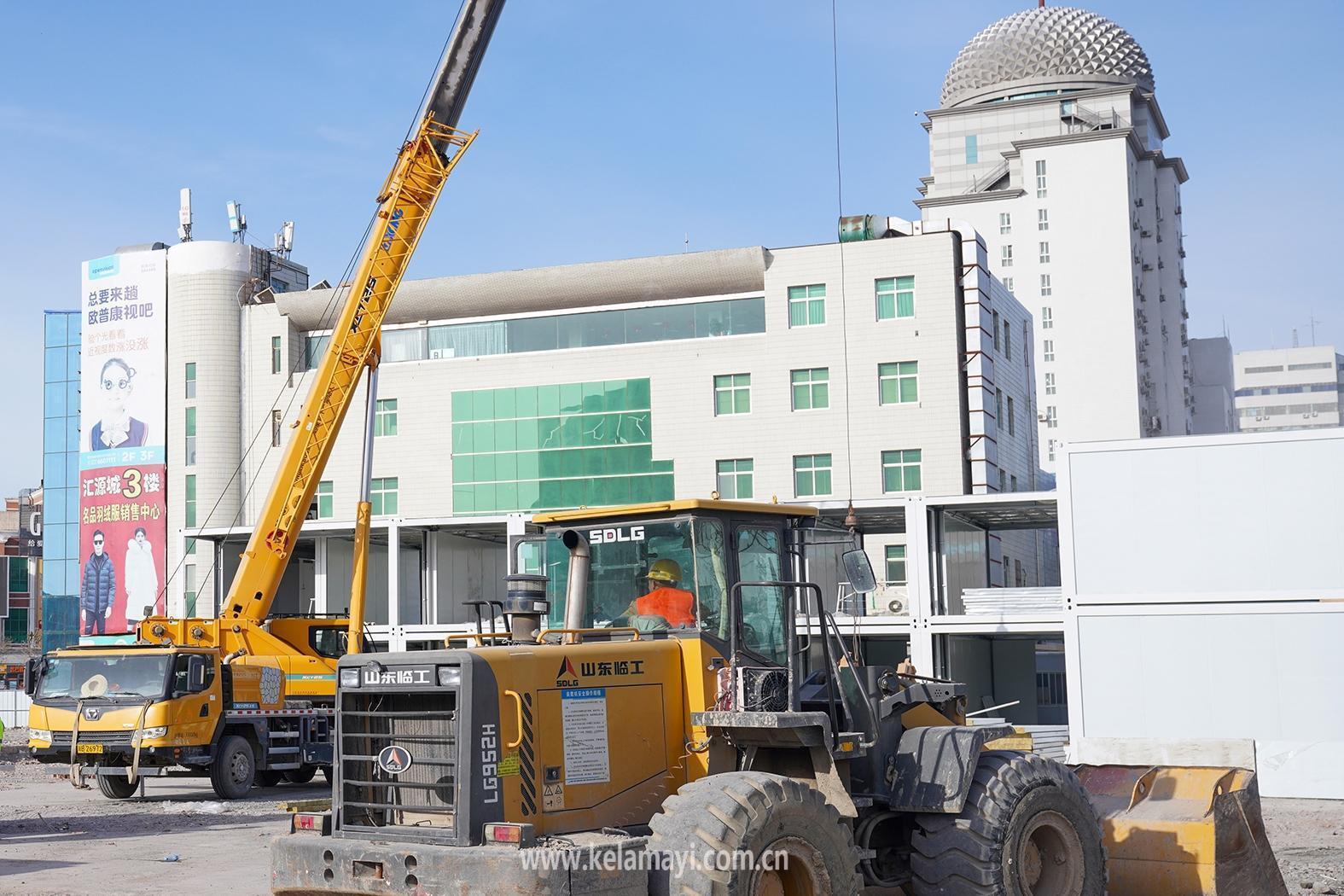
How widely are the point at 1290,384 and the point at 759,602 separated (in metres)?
191

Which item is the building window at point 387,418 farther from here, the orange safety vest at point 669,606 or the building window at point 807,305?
the orange safety vest at point 669,606

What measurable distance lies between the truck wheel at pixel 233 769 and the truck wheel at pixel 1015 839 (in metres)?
16.5

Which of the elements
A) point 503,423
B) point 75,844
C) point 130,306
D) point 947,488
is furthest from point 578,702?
point 130,306

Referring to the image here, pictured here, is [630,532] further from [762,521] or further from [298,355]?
[298,355]

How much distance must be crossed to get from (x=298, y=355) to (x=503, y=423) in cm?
1064

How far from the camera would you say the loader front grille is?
8.73 metres

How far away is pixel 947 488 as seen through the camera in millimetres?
48875

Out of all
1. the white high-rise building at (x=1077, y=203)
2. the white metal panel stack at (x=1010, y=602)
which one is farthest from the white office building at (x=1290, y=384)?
the white metal panel stack at (x=1010, y=602)

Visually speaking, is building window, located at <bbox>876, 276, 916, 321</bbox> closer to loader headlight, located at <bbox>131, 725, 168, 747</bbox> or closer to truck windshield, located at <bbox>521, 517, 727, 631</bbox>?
loader headlight, located at <bbox>131, 725, 168, 747</bbox>

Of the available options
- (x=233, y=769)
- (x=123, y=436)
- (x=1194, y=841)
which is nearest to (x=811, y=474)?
(x=233, y=769)

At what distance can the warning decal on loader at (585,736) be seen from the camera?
351 inches

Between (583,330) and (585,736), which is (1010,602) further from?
(585,736)

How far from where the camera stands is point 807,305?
50438 millimetres

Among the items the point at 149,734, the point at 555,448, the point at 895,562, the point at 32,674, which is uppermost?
the point at 555,448
